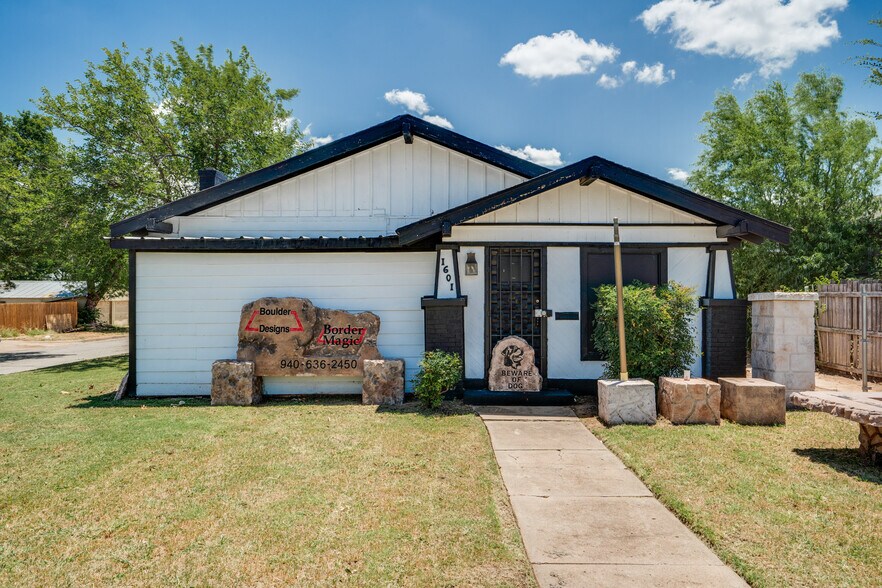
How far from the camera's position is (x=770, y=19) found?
45.6ft

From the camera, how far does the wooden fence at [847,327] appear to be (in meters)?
8.47

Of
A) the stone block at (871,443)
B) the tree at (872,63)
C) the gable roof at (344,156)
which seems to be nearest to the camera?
the stone block at (871,443)

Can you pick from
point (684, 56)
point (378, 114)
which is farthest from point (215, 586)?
point (684, 56)

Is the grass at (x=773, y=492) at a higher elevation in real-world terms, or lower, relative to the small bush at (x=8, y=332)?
lower

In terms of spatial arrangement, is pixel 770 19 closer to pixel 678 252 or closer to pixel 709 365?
pixel 678 252

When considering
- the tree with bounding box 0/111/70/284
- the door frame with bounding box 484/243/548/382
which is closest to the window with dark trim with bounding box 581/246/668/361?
the door frame with bounding box 484/243/548/382

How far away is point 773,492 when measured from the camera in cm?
362

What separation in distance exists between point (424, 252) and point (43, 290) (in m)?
35.8

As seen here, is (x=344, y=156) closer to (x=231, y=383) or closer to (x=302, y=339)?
(x=302, y=339)

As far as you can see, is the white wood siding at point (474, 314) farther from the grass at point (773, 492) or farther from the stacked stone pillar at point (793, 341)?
the stacked stone pillar at point (793, 341)

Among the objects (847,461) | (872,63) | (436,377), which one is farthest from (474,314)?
(872,63)

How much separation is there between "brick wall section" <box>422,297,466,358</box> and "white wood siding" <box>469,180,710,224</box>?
143 centimetres

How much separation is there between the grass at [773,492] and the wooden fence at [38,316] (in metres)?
29.7

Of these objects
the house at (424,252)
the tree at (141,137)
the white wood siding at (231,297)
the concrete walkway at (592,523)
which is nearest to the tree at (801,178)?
the house at (424,252)
